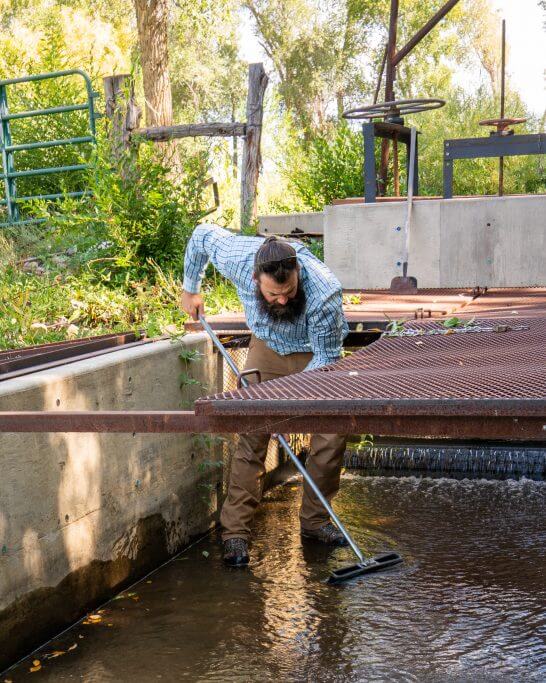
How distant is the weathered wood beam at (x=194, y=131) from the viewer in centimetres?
977

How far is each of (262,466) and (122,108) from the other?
5.17 m

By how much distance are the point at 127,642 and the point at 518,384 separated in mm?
2531

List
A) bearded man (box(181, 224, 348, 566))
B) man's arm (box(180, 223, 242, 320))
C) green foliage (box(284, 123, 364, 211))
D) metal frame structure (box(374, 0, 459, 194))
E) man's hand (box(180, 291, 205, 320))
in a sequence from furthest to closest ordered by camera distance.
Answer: green foliage (box(284, 123, 364, 211)) < metal frame structure (box(374, 0, 459, 194)) < man's hand (box(180, 291, 205, 320)) < man's arm (box(180, 223, 242, 320)) < bearded man (box(181, 224, 348, 566))

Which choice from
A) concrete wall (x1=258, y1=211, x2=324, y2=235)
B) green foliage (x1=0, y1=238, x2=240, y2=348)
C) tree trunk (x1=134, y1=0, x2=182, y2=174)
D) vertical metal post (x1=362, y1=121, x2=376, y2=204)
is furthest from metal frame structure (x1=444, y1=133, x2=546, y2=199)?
tree trunk (x1=134, y1=0, x2=182, y2=174)

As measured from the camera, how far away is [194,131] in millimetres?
9938

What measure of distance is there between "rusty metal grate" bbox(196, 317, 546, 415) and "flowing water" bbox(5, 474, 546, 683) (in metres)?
1.39

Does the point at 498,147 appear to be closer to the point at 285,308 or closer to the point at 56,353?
the point at 285,308

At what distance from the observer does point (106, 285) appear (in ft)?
27.8

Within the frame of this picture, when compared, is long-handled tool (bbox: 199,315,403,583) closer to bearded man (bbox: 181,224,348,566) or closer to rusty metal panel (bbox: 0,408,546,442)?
bearded man (bbox: 181,224,348,566)

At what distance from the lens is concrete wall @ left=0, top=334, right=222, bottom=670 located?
4117mm

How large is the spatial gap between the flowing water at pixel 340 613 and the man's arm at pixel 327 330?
125 cm

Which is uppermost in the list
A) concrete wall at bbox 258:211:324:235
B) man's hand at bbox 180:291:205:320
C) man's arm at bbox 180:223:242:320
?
concrete wall at bbox 258:211:324:235

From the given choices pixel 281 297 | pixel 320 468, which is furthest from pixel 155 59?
pixel 281 297

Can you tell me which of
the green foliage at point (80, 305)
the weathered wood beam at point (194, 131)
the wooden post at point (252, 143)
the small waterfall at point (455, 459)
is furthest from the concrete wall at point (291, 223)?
→ the small waterfall at point (455, 459)
